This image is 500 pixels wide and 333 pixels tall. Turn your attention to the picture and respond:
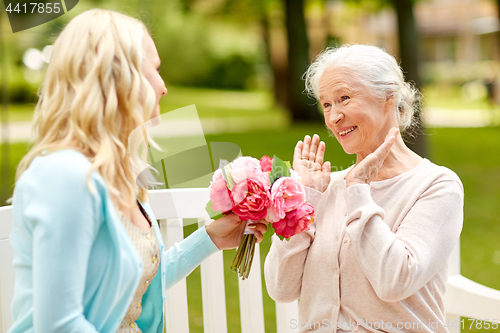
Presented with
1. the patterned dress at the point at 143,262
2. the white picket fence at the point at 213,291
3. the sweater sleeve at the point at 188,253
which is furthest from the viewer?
the white picket fence at the point at 213,291

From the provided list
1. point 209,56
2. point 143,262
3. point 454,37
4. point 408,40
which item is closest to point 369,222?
point 143,262

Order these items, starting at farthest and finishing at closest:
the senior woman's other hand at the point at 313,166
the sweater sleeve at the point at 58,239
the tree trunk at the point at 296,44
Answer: the tree trunk at the point at 296,44, the senior woman's other hand at the point at 313,166, the sweater sleeve at the point at 58,239

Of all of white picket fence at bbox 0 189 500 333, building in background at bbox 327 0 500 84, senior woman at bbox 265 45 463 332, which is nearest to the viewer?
senior woman at bbox 265 45 463 332

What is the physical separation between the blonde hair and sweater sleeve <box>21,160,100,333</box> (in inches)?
3.9

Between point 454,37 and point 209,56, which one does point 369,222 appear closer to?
point 209,56

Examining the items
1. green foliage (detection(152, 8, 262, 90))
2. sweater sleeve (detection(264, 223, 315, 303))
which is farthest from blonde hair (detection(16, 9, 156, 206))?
green foliage (detection(152, 8, 262, 90))

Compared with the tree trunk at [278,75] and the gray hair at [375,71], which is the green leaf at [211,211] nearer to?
the gray hair at [375,71]

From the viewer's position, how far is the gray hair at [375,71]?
2180mm

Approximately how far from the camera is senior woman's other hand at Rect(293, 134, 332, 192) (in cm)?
215

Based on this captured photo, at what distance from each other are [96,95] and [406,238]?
125cm

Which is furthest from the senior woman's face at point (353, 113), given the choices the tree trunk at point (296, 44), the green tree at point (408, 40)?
the tree trunk at point (296, 44)

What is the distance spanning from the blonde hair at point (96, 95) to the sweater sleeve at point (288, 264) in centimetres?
82

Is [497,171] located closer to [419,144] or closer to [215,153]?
[419,144]

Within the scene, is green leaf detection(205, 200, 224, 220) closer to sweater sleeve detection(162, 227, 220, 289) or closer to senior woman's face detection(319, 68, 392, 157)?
sweater sleeve detection(162, 227, 220, 289)
